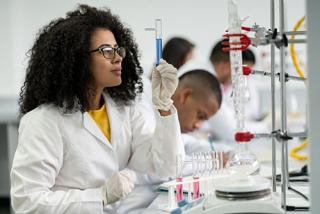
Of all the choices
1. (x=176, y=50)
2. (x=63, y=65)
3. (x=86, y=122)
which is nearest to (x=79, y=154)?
(x=86, y=122)

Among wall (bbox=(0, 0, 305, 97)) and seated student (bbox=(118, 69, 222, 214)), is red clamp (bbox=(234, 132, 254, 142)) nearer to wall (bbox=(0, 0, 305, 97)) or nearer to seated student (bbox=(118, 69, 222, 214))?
seated student (bbox=(118, 69, 222, 214))

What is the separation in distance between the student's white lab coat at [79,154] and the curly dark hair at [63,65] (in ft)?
0.16

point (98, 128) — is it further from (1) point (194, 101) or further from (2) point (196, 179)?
(1) point (194, 101)

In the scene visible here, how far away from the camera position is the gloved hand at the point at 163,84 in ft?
4.94

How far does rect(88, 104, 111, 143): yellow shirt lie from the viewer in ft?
5.43

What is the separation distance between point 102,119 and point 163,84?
0.28 m

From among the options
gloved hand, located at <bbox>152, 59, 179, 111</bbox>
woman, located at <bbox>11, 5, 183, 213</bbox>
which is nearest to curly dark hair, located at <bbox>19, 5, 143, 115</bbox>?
woman, located at <bbox>11, 5, 183, 213</bbox>

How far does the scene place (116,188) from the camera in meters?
1.44

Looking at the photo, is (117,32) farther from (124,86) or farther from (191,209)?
(191,209)

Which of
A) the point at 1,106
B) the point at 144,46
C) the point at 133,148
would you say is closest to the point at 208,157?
the point at 133,148

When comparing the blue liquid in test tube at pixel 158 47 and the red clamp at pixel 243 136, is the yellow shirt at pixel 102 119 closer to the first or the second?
the blue liquid in test tube at pixel 158 47

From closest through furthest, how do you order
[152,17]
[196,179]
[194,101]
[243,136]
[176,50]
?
[243,136]
[196,179]
[194,101]
[176,50]
[152,17]

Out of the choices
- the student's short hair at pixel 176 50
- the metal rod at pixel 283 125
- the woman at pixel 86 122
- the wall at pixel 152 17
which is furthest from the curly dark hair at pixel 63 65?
the wall at pixel 152 17

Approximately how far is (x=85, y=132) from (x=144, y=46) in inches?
140
